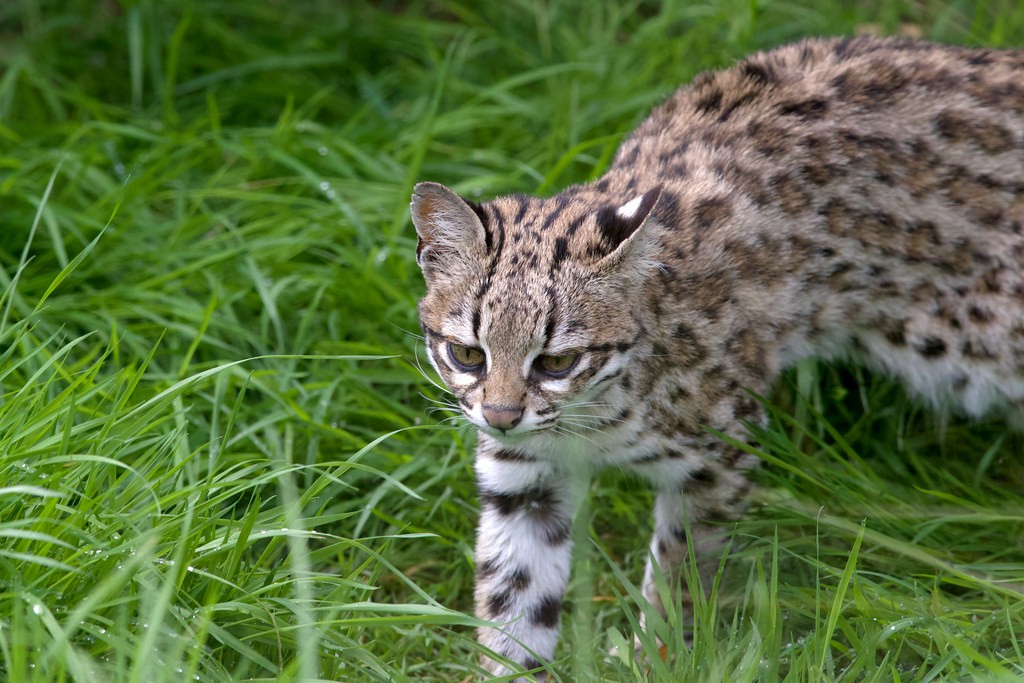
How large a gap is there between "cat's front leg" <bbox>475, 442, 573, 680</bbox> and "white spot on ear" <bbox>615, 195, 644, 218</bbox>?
106cm

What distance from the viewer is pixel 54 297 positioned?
21.2 ft

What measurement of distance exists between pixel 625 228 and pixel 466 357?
74cm

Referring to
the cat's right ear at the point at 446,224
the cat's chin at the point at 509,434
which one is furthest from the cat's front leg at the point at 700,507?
the cat's right ear at the point at 446,224

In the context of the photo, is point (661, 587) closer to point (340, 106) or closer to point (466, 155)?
point (466, 155)

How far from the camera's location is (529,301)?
455 cm

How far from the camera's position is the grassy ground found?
430cm

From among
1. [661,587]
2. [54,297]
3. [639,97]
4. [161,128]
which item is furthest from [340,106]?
[661,587]

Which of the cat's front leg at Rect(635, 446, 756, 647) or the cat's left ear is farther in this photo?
the cat's front leg at Rect(635, 446, 756, 647)

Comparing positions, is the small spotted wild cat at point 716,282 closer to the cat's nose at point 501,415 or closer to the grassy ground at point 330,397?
the cat's nose at point 501,415

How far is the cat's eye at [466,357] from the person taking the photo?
→ 15.3 ft

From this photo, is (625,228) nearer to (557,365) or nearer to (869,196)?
(557,365)

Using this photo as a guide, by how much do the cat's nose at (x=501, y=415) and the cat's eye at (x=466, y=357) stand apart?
0.21 meters

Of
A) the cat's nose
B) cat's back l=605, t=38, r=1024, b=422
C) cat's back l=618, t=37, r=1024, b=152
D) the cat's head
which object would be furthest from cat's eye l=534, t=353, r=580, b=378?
cat's back l=618, t=37, r=1024, b=152

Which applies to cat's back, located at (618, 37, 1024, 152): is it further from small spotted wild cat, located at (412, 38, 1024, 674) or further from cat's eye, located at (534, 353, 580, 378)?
cat's eye, located at (534, 353, 580, 378)
